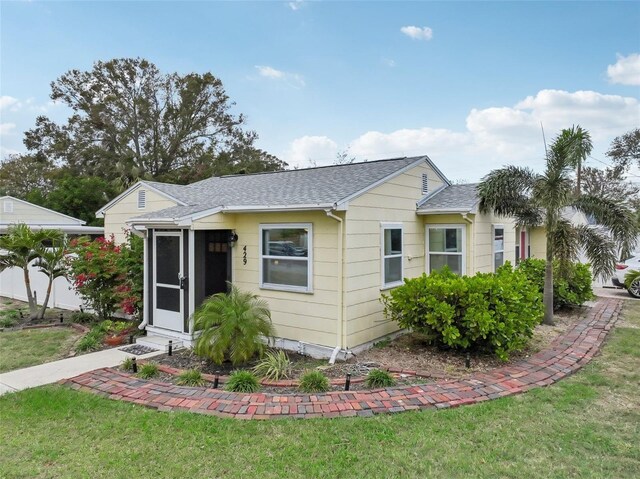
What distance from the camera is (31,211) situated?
21672 millimetres

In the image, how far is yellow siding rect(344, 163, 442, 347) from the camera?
6.83m

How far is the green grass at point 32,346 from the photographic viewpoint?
260 inches

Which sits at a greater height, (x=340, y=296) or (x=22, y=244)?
(x=22, y=244)

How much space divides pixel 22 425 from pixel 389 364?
4.82m

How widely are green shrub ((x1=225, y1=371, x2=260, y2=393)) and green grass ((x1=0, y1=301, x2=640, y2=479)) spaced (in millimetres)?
853

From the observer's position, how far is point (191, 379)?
17.8 feet

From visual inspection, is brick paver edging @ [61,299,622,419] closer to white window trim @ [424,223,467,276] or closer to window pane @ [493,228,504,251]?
white window trim @ [424,223,467,276]

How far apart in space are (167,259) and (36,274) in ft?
23.0

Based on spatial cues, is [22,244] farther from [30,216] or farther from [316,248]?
[30,216]

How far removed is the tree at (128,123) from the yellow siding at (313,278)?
24.3m

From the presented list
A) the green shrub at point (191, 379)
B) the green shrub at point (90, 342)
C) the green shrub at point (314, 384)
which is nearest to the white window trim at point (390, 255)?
the green shrub at point (314, 384)

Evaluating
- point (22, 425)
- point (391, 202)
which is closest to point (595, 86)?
point (391, 202)

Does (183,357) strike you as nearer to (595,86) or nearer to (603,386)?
(603,386)

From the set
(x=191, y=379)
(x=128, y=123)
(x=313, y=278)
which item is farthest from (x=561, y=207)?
(x=128, y=123)
